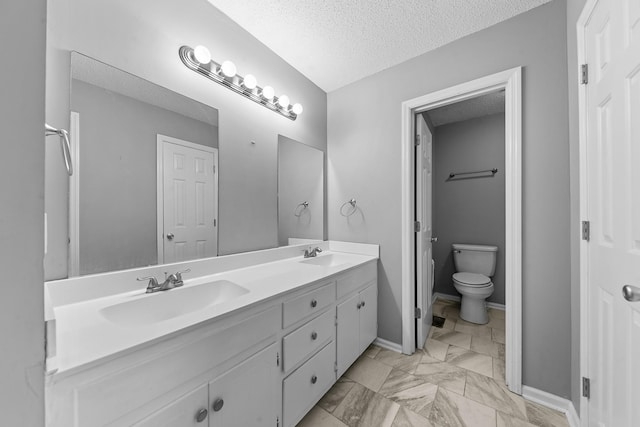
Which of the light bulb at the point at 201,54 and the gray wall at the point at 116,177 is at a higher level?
the light bulb at the point at 201,54

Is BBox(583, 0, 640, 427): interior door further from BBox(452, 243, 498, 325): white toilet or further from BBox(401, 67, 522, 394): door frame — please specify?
BBox(452, 243, 498, 325): white toilet

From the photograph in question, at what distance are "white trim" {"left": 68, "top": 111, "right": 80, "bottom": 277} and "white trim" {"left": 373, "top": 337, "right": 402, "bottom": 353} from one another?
2.00 meters

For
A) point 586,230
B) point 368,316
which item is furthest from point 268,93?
point 586,230

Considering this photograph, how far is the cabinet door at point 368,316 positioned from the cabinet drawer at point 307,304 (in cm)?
45

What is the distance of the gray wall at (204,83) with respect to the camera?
3.14 ft

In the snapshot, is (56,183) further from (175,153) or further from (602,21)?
(602,21)

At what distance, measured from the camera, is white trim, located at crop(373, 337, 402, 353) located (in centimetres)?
193

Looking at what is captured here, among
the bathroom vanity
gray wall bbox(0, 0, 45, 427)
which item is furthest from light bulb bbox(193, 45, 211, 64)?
gray wall bbox(0, 0, 45, 427)

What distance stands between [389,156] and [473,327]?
1.87 meters

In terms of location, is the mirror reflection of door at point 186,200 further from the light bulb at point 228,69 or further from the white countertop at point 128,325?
the light bulb at point 228,69

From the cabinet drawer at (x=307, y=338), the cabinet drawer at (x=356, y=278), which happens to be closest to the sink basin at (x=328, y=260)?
the cabinet drawer at (x=356, y=278)

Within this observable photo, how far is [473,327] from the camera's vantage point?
2348mm

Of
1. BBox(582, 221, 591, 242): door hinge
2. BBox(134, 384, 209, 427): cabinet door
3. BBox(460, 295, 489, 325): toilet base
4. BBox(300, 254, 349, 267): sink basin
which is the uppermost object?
BBox(582, 221, 591, 242): door hinge

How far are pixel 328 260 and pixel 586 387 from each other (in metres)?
1.53
